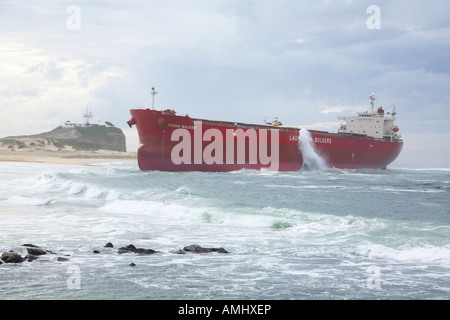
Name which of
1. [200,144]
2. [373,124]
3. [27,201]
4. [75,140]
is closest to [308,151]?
[200,144]

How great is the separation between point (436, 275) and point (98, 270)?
19.8ft

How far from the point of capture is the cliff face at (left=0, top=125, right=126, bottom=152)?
307 ft

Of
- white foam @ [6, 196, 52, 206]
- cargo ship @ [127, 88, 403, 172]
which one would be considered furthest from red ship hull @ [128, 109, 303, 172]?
white foam @ [6, 196, 52, 206]

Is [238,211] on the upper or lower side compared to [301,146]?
lower

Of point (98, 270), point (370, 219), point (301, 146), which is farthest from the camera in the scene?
point (301, 146)

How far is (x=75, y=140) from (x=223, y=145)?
74944 millimetres

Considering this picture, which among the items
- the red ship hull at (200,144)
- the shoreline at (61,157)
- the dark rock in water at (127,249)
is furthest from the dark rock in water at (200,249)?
the shoreline at (61,157)

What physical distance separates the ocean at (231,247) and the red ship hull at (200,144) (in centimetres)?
1517

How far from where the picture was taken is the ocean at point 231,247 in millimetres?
6766

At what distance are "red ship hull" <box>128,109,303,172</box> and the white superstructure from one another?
61.3 ft
